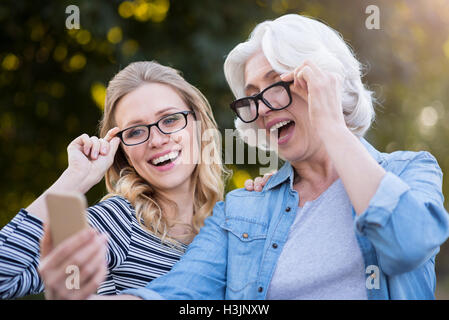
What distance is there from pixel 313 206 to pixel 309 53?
2.16 ft

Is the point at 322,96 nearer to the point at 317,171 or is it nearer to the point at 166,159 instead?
the point at 317,171

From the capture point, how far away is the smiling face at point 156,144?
2560mm

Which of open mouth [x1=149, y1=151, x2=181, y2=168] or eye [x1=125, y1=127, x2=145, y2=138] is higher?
eye [x1=125, y1=127, x2=145, y2=138]

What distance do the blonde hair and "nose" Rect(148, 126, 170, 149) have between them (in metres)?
Answer: 0.26

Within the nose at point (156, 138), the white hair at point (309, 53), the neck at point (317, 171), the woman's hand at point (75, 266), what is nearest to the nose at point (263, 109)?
the white hair at point (309, 53)

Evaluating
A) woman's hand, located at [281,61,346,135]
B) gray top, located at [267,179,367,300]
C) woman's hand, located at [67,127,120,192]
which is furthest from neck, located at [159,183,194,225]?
woman's hand, located at [281,61,346,135]

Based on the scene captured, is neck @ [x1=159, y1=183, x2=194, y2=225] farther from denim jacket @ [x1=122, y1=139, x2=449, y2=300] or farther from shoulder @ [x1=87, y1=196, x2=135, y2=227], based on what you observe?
denim jacket @ [x1=122, y1=139, x2=449, y2=300]

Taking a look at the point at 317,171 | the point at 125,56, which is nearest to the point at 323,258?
the point at 317,171

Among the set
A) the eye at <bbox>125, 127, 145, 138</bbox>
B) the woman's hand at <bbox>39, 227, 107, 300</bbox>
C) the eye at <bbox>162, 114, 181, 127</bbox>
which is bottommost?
the woman's hand at <bbox>39, 227, 107, 300</bbox>

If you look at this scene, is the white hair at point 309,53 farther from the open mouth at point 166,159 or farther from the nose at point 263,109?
the open mouth at point 166,159

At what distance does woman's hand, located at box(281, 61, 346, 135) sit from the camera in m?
1.85

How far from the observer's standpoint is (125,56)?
14.3 ft
